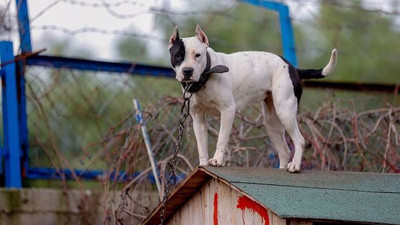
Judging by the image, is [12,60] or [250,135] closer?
[12,60]

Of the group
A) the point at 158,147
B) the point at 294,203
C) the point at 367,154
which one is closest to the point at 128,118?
the point at 158,147

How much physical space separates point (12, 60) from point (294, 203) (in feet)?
11.4

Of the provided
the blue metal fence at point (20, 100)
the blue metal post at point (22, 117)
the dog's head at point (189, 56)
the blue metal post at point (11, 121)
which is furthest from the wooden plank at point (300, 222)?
the blue metal post at point (22, 117)

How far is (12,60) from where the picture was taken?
9336 mm

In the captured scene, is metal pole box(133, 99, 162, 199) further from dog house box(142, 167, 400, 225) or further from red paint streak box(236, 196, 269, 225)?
red paint streak box(236, 196, 269, 225)

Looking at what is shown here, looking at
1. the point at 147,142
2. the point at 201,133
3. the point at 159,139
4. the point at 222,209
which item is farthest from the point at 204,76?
the point at 159,139

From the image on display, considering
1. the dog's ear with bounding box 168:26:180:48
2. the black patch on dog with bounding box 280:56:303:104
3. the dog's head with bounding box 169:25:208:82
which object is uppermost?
the dog's ear with bounding box 168:26:180:48

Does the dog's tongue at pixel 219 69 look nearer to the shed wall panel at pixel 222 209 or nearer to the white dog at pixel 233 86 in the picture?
the white dog at pixel 233 86

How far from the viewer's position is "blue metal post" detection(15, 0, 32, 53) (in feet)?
32.9

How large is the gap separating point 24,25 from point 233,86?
315cm

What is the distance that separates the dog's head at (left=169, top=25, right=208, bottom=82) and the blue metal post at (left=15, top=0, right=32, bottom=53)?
122 inches

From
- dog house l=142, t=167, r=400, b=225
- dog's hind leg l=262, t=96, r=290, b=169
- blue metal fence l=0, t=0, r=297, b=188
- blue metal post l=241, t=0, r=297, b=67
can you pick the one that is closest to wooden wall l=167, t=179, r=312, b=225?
dog house l=142, t=167, r=400, b=225

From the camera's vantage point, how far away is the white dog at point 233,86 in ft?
23.6

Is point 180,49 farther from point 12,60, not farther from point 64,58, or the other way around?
point 64,58
